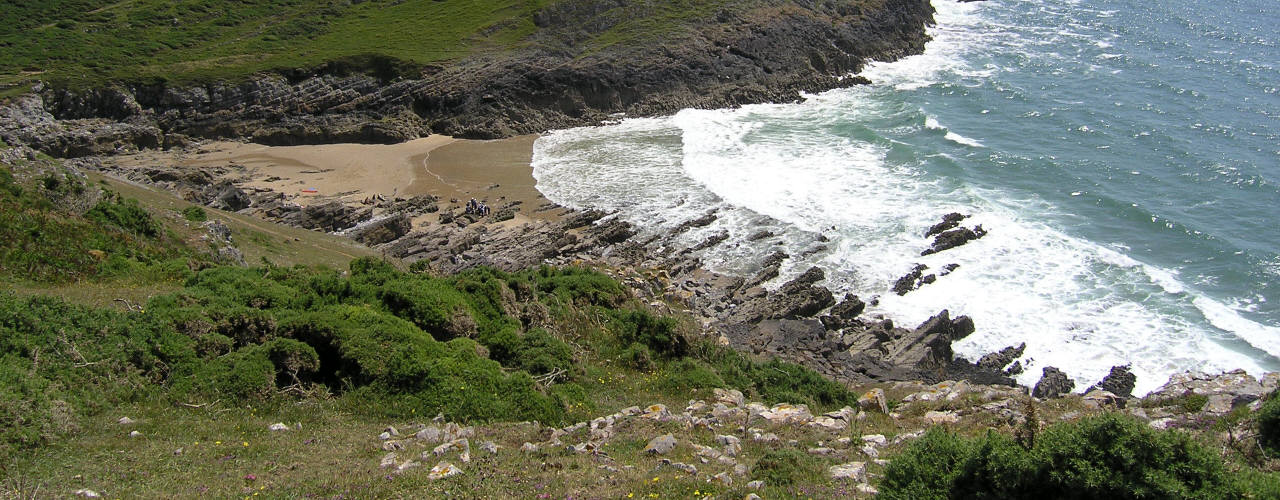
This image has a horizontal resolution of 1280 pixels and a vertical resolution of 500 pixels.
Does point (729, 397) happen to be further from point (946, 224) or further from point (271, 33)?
point (271, 33)

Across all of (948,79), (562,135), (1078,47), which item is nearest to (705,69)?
(562,135)

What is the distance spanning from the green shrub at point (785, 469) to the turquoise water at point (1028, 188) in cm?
1735

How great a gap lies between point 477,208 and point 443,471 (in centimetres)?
3020

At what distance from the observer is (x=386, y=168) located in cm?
4953

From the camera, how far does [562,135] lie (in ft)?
185

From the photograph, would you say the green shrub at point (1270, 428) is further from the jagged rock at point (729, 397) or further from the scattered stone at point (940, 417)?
the jagged rock at point (729, 397)

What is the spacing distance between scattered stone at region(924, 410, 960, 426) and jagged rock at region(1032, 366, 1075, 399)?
8.85 metres

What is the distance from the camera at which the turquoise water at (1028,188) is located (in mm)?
29844

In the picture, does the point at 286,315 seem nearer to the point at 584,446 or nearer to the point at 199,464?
the point at 199,464

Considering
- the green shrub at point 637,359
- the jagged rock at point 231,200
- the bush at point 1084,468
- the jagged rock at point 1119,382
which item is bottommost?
the jagged rock at point 231,200

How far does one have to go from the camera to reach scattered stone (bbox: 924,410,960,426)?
16.4 metres

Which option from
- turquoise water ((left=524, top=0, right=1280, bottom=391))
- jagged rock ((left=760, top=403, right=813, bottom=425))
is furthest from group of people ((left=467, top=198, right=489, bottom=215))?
jagged rock ((left=760, top=403, right=813, bottom=425))

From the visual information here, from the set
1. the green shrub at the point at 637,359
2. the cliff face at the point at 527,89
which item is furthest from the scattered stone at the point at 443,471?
the cliff face at the point at 527,89

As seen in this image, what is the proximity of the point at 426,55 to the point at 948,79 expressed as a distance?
4098 cm
